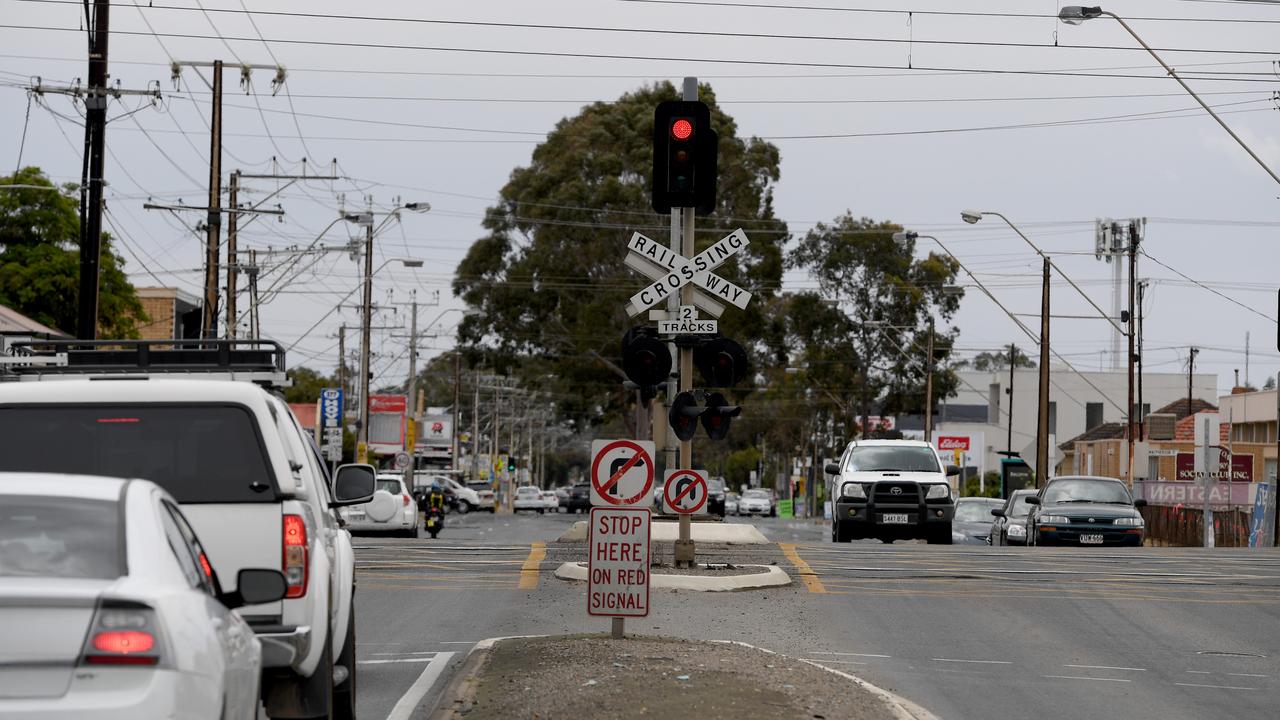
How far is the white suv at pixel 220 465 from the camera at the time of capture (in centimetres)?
792

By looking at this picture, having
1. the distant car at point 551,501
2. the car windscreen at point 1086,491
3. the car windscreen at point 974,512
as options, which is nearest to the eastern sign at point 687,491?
the car windscreen at point 1086,491

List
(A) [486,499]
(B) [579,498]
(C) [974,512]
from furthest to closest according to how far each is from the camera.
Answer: (A) [486,499], (B) [579,498], (C) [974,512]

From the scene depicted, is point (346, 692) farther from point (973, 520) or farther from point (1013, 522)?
point (973, 520)

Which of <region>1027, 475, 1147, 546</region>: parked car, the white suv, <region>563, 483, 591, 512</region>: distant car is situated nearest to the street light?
<region>1027, 475, 1147, 546</region>: parked car

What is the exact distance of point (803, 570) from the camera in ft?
70.1

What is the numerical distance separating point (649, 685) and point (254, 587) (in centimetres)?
442

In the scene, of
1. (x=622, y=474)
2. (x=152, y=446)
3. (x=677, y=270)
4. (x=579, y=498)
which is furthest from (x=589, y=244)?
(x=152, y=446)

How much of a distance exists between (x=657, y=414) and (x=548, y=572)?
482 cm

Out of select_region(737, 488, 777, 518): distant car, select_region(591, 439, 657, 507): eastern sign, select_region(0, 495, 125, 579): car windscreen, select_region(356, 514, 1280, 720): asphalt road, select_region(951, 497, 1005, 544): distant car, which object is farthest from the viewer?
select_region(737, 488, 777, 518): distant car

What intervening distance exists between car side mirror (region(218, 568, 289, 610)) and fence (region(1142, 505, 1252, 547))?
37.5m

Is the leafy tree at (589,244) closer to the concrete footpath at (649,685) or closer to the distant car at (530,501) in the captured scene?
the distant car at (530,501)

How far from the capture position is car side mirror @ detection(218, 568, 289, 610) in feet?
22.6

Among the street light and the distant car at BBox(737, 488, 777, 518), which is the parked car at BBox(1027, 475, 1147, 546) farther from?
the distant car at BBox(737, 488, 777, 518)

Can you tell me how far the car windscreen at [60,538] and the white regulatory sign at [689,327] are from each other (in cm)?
1261
